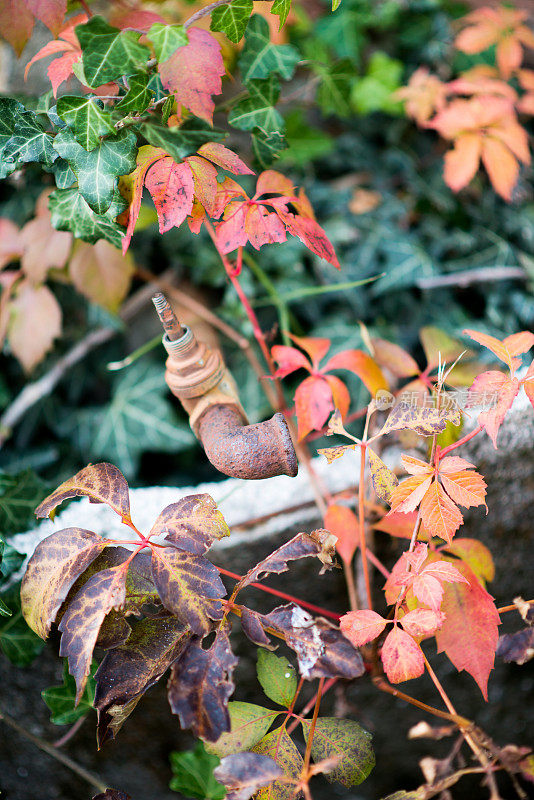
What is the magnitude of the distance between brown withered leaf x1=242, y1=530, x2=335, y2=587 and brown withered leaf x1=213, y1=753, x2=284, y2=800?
0.55 ft

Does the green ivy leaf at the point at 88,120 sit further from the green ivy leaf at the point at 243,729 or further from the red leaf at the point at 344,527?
the green ivy leaf at the point at 243,729

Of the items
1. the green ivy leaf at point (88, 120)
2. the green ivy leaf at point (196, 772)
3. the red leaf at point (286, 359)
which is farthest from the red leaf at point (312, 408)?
the green ivy leaf at point (196, 772)

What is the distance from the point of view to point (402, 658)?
0.58 meters

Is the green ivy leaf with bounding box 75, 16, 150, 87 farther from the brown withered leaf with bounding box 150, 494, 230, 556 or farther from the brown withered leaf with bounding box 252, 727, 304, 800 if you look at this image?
the brown withered leaf with bounding box 252, 727, 304, 800

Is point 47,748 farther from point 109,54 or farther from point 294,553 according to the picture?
point 109,54

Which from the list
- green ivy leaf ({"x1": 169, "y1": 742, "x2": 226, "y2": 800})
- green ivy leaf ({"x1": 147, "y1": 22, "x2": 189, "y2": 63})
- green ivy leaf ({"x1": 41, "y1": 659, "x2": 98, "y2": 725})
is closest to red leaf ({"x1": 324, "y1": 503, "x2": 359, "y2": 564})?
green ivy leaf ({"x1": 41, "y1": 659, "x2": 98, "y2": 725})

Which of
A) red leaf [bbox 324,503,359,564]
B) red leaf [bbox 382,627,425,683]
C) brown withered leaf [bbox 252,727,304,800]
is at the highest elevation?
red leaf [bbox 382,627,425,683]

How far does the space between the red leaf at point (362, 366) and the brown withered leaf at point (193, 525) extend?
0.99 feet

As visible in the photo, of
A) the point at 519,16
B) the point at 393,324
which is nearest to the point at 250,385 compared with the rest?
the point at 393,324

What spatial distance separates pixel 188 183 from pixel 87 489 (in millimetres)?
365

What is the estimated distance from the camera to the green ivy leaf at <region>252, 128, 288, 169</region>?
2.46ft

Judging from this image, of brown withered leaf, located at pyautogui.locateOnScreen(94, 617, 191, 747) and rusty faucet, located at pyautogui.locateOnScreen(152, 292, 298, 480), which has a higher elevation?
rusty faucet, located at pyautogui.locateOnScreen(152, 292, 298, 480)

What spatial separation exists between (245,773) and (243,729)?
9 centimetres

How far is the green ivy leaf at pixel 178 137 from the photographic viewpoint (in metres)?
0.61
